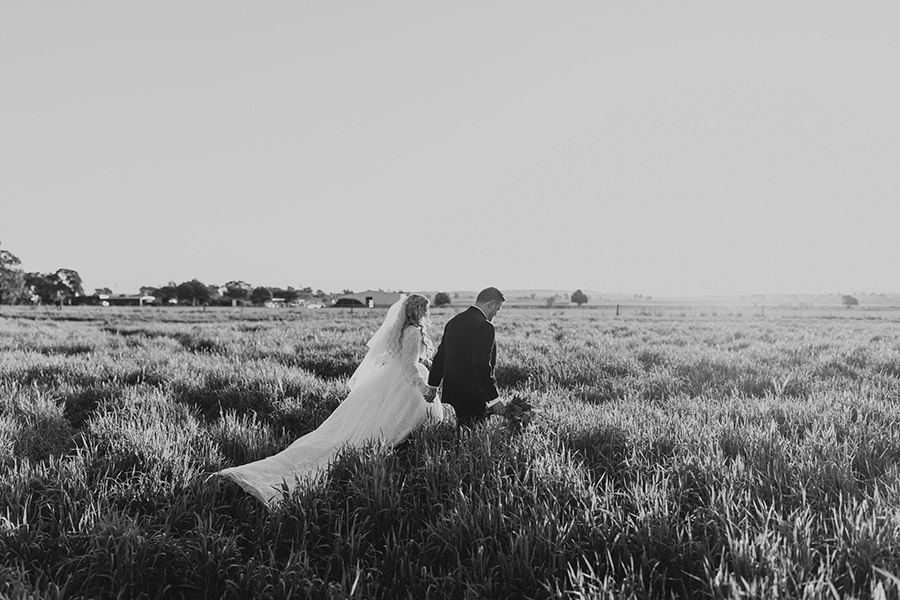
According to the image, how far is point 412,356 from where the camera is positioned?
5.77m

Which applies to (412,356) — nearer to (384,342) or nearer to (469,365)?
(384,342)

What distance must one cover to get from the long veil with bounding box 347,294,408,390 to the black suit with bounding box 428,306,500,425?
58 centimetres

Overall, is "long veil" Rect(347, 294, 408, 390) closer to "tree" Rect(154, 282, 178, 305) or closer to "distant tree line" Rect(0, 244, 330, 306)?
"distant tree line" Rect(0, 244, 330, 306)

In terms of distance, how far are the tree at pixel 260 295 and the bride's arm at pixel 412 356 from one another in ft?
463

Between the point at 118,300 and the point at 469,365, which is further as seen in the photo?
the point at 118,300

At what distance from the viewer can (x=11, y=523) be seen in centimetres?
335

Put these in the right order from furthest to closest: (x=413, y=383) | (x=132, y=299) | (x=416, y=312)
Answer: (x=132, y=299) → (x=416, y=312) → (x=413, y=383)

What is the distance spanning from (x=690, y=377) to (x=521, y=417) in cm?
540

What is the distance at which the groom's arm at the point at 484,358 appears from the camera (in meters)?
5.38

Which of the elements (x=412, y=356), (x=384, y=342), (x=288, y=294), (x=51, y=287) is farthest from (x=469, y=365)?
(x=288, y=294)

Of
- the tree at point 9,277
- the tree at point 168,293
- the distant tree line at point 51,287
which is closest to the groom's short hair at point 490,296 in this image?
the tree at point 9,277

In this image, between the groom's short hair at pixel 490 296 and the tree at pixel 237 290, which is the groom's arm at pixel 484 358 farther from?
the tree at pixel 237 290

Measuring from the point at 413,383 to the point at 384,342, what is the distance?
2.13 ft

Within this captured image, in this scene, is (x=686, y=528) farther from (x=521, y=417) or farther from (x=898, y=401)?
(x=898, y=401)
